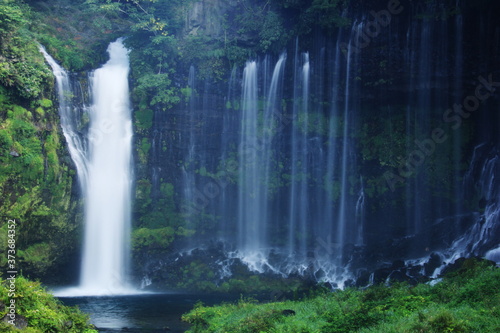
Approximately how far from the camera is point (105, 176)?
21.1 meters

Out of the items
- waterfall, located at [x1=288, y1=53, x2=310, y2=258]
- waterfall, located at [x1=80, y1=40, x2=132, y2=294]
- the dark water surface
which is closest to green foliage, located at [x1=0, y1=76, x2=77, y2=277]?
waterfall, located at [x1=80, y1=40, x2=132, y2=294]

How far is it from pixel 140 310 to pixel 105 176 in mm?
7264

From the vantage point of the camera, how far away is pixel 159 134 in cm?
2252

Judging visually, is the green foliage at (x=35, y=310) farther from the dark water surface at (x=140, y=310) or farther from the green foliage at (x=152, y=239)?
the green foliage at (x=152, y=239)

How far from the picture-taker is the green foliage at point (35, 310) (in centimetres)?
930

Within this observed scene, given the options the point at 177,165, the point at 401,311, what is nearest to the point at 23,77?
the point at 177,165

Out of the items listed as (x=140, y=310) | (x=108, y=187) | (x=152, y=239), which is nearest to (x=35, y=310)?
(x=140, y=310)

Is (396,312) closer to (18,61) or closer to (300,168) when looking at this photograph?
(300,168)

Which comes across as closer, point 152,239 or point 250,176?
point 152,239

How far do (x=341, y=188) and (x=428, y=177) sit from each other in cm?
412

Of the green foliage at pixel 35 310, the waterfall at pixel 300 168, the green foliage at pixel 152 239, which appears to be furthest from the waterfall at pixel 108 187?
the green foliage at pixel 35 310

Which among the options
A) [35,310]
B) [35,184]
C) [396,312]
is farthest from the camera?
[35,184]

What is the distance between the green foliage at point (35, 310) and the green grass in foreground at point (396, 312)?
4290mm

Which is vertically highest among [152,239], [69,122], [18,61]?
[18,61]
